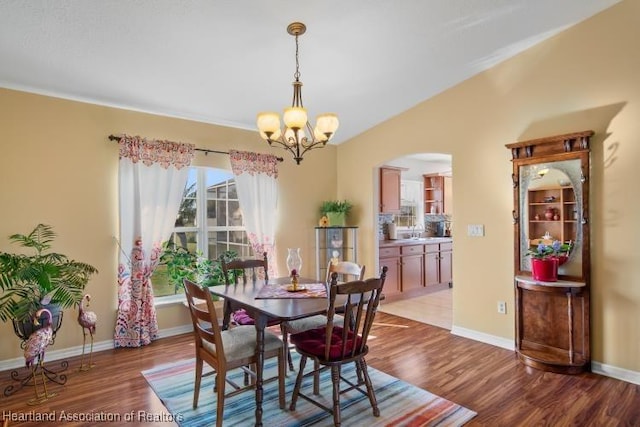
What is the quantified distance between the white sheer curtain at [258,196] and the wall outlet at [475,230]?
2.37 metres

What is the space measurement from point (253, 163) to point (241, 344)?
2648mm

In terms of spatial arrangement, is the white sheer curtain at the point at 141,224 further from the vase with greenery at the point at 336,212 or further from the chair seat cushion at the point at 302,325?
the vase with greenery at the point at 336,212

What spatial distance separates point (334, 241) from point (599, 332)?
3100mm

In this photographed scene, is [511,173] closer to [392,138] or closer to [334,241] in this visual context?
[392,138]

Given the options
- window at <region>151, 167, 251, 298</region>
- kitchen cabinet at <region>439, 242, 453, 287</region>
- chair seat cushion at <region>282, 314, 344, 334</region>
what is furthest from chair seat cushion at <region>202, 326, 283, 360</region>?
kitchen cabinet at <region>439, 242, 453, 287</region>

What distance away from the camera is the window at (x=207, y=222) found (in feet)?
13.9

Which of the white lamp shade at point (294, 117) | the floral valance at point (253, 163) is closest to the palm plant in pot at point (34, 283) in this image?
the floral valance at point (253, 163)

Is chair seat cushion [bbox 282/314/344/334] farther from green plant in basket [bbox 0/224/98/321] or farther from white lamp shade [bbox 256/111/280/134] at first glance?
green plant in basket [bbox 0/224/98/321]

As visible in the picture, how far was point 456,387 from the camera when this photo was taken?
112 inches

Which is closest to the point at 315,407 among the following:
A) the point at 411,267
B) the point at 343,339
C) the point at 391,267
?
the point at 343,339

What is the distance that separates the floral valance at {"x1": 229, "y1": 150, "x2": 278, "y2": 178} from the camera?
4395 millimetres

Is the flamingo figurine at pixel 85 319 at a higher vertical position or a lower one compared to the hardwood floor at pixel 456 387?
higher

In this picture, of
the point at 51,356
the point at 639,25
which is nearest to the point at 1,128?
the point at 51,356

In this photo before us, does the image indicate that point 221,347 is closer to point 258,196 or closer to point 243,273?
point 243,273
